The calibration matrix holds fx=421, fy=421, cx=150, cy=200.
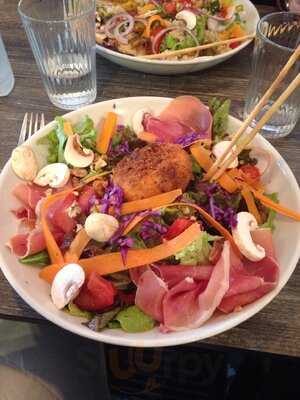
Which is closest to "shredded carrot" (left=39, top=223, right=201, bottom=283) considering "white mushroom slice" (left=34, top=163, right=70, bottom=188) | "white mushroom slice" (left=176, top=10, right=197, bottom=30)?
"white mushroom slice" (left=34, top=163, right=70, bottom=188)

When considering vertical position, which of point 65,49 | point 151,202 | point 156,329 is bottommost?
point 156,329

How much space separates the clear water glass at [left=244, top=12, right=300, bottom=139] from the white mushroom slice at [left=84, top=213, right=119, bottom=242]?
0.60m

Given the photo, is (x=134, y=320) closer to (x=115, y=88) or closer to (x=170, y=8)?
(x=115, y=88)

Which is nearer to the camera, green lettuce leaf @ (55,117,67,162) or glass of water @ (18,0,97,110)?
green lettuce leaf @ (55,117,67,162)

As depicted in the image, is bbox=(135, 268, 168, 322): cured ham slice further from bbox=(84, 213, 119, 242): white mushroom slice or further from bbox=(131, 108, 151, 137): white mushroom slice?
bbox=(131, 108, 151, 137): white mushroom slice

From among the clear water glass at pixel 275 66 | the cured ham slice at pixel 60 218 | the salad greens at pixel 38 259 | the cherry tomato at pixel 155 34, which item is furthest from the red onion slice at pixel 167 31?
the salad greens at pixel 38 259

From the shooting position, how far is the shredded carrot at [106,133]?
1117 mm

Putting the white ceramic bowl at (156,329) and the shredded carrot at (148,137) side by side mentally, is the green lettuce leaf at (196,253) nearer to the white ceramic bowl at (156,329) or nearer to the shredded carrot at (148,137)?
the white ceramic bowl at (156,329)

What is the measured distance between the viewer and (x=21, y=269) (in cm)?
86

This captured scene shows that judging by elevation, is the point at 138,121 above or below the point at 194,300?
above

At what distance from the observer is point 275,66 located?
1232 mm

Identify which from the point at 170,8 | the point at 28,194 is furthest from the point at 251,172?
the point at 170,8

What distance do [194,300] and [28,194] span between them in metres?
0.45

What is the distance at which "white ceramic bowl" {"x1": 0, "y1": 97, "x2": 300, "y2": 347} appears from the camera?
0.75 metres
